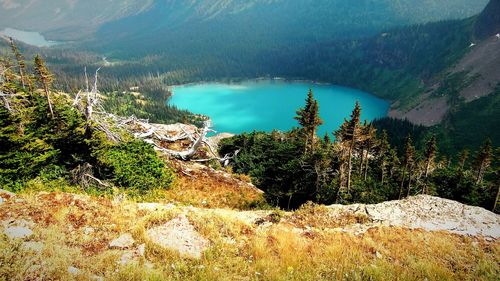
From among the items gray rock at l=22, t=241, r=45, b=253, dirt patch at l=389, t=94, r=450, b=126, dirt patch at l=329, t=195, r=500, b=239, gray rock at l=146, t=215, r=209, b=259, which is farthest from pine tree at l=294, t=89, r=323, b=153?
dirt patch at l=389, t=94, r=450, b=126

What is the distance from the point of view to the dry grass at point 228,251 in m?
9.43

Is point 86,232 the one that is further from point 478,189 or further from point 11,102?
point 478,189

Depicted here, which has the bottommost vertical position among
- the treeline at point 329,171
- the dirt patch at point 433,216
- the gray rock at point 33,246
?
the treeline at point 329,171

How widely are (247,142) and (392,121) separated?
14113cm

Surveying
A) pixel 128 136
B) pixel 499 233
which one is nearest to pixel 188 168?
pixel 128 136

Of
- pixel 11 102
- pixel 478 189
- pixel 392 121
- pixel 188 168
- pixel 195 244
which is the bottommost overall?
pixel 392 121

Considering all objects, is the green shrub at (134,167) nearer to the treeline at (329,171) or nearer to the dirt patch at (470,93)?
the treeline at (329,171)

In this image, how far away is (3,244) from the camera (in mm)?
9430

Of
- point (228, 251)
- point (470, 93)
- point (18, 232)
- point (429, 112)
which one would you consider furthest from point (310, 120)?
point (470, 93)

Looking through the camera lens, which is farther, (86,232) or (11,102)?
(11,102)

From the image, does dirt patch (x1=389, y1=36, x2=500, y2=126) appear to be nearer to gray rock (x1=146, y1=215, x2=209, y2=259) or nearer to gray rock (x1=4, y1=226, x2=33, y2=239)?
gray rock (x1=146, y1=215, x2=209, y2=259)

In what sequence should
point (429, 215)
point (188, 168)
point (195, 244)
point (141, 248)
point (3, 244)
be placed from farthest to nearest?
point (188, 168) → point (429, 215) → point (195, 244) → point (141, 248) → point (3, 244)

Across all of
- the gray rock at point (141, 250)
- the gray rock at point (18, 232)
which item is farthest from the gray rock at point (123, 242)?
the gray rock at point (18, 232)

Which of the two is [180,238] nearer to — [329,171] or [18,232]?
[18,232]
